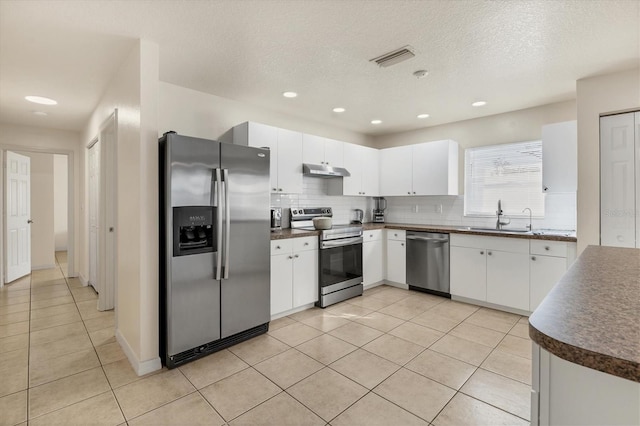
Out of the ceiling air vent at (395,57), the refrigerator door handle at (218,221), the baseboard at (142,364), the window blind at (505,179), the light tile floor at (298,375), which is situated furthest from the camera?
the window blind at (505,179)

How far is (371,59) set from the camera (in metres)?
2.64

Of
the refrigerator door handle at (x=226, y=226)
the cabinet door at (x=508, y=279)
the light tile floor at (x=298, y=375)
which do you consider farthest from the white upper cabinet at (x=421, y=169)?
the refrigerator door handle at (x=226, y=226)

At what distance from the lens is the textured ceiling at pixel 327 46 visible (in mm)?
1981

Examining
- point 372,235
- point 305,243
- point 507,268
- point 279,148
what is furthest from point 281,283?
point 507,268

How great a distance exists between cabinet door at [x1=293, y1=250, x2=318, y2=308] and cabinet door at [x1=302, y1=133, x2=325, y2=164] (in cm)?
122

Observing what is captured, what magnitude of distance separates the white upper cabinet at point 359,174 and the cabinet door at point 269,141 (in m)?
1.24

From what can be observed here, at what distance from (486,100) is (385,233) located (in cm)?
216

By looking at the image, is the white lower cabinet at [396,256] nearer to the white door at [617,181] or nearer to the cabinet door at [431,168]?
the cabinet door at [431,168]

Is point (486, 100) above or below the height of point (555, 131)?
above

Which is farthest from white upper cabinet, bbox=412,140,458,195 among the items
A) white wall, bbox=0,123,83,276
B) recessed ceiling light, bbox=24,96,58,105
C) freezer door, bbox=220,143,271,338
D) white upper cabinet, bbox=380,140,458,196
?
white wall, bbox=0,123,83,276

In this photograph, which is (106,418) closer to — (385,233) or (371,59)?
(371,59)

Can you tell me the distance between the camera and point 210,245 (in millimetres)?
2645

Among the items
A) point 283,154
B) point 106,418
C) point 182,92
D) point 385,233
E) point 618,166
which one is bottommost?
point 106,418

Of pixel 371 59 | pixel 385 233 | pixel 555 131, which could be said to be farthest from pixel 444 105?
pixel 385 233
